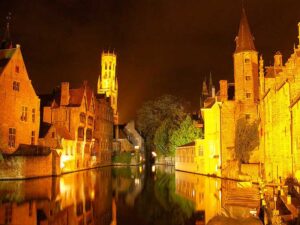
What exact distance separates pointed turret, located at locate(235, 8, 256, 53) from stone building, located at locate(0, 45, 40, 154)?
30423 mm

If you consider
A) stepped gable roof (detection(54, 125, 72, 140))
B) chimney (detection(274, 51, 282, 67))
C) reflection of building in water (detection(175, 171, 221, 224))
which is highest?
chimney (detection(274, 51, 282, 67))

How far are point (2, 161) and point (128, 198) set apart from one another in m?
18.1

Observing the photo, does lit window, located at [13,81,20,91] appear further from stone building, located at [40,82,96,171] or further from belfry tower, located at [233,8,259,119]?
belfry tower, located at [233,8,259,119]

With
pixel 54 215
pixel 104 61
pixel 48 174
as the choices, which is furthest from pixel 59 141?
pixel 104 61

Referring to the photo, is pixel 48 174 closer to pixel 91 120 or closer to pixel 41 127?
pixel 41 127

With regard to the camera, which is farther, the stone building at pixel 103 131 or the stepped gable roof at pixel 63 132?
the stone building at pixel 103 131

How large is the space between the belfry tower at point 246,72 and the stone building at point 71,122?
27355 millimetres

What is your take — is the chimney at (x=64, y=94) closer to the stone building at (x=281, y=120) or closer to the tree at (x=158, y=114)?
the tree at (x=158, y=114)

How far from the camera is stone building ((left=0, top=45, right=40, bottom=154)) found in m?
45.6

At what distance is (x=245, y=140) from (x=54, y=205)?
28.4 meters

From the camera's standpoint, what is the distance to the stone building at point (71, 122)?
57.7 metres

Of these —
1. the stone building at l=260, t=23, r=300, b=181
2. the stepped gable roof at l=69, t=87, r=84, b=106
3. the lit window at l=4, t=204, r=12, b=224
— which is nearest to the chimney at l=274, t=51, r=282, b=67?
the stone building at l=260, t=23, r=300, b=181

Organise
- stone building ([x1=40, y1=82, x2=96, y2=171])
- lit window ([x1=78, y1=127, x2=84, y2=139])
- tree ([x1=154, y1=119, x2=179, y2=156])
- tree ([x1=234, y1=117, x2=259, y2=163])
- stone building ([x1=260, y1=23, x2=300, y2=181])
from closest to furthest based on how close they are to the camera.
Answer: stone building ([x1=260, y1=23, x2=300, y2=181]), tree ([x1=234, y1=117, x2=259, y2=163]), stone building ([x1=40, y1=82, x2=96, y2=171]), lit window ([x1=78, y1=127, x2=84, y2=139]), tree ([x1=154, y1=119, x2=179, y2=156])

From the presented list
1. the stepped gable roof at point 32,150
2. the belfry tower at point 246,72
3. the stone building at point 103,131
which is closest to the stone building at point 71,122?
the stepped gable roof at point 32,150
